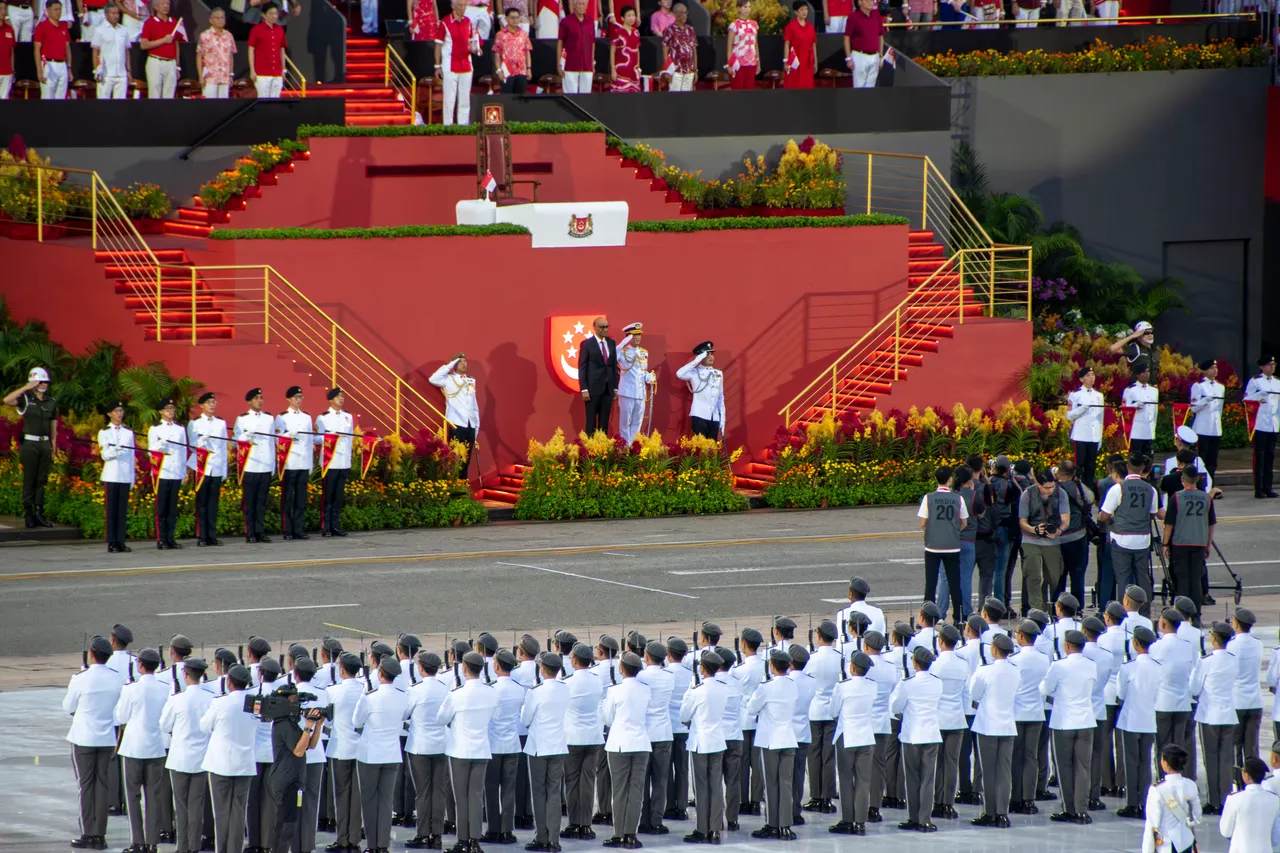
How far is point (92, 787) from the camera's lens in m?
13.4

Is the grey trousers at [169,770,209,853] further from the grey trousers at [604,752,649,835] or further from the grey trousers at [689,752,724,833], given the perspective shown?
the grey trousers at [689,752,724,833]

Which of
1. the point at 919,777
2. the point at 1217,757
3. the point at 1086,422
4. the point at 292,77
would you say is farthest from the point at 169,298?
the point at 1217,757

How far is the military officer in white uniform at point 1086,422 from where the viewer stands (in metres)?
26.3

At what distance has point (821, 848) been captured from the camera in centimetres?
1347

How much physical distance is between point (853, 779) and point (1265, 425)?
48.0ft

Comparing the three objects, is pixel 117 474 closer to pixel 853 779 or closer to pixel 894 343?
pixel 853 779

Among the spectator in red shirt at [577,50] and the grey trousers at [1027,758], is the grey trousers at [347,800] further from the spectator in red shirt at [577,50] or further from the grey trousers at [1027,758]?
the spectator in red shirt at [577,50]

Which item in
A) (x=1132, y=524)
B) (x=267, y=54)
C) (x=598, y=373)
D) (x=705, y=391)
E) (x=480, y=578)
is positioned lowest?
(x=480, y=578)

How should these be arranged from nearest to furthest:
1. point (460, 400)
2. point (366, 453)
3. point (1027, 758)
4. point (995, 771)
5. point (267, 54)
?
point (995, 771), point (1027, 758), point (366, 453), point (460, 400), point (267, 54)

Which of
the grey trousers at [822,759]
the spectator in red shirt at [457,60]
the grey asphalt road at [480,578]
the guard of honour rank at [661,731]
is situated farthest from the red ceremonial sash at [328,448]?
the grey trousers at [822,759]

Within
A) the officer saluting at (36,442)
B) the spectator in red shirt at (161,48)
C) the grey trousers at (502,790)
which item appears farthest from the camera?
the spectator in red shirt at (161,48)

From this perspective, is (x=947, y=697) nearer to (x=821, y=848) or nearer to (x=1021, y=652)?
(x=1021, y=652)

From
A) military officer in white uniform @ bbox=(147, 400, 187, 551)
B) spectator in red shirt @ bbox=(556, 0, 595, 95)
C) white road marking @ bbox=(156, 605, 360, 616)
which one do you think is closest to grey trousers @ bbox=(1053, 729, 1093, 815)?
white road marking @ bbox=(156, 605, 360, 616)

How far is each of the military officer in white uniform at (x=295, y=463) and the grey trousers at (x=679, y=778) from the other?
409 inches
